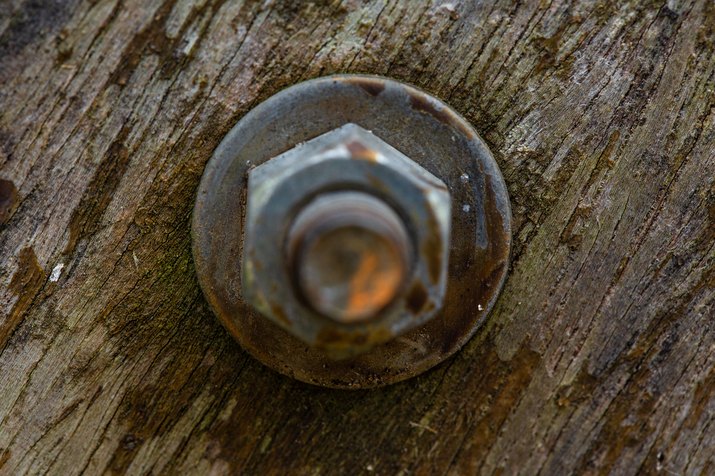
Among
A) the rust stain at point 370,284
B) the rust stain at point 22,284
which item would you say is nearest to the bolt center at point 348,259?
the rust stain at point 370,284

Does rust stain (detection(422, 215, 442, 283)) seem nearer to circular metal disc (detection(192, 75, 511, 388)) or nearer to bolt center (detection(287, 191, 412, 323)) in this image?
bolt center (detection(287, 191, 412, 323))

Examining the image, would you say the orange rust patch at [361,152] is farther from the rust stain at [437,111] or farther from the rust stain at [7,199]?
the rust stain at [7,199]

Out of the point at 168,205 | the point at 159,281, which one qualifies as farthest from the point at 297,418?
the point at 168,205

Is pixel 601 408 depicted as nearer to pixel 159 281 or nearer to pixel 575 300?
pixel 575 300

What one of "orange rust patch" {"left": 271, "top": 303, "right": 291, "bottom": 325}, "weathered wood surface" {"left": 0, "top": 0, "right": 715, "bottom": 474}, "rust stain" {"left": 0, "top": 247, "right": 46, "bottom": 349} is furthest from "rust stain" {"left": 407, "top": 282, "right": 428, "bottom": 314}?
"rust stain" {"left": 0, "top": 247, "right": 46, "bottom": 349}

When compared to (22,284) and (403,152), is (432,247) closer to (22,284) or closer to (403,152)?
(403,152)

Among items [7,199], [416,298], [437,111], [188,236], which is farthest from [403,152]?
[7,199]
